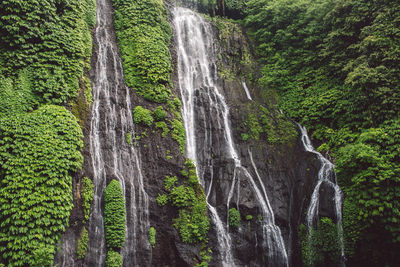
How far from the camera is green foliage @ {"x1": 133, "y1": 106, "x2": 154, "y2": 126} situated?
36.0 ft

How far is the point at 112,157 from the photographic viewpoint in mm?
9430

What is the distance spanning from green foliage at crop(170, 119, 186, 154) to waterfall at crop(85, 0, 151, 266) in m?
2.06

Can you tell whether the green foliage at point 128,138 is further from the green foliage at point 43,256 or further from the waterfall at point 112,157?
the green foliage at point 43,256

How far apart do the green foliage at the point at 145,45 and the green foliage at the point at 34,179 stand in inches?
192

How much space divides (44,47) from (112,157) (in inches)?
213

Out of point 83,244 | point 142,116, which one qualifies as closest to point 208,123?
point 142,116

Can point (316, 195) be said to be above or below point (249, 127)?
below

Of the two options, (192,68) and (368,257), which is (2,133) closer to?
(192,68)

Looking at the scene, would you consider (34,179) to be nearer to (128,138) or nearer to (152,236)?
(128,138)

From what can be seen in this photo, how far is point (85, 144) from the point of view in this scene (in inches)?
346

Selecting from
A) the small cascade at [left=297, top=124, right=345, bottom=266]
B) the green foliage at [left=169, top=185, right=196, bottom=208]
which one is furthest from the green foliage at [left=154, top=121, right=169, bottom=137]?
the small cascade at [left=297, top=124, right=345, bottom=266]

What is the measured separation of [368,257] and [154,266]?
8239mm

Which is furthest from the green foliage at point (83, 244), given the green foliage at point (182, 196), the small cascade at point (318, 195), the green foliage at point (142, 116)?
the small cascade at point (318, 195)

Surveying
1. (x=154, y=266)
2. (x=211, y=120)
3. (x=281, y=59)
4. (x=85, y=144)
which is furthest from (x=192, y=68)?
(x=154, y=266)
